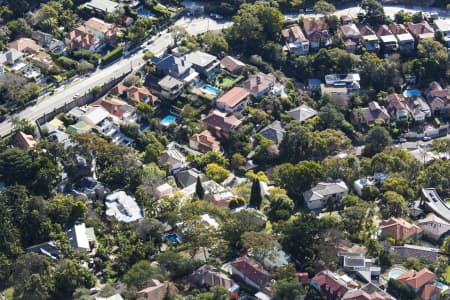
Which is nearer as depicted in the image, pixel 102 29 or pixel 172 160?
pixel 172 160

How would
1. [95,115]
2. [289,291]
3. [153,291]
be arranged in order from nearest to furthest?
[289,291], [153,291], [95,115]

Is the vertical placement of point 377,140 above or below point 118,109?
above

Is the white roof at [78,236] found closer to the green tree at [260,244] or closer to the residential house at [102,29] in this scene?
the green tree at [260,244]

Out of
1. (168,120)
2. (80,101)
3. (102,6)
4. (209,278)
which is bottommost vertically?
(168,120)

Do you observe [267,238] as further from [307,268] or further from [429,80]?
[429,80]

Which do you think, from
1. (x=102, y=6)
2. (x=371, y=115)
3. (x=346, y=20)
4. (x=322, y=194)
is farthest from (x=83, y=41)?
(x=322, y=194)

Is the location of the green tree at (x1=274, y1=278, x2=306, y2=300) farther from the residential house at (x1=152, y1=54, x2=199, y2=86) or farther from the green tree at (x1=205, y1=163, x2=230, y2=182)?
the residential house at (x1=152, y1=54, x2=199, y2=86)

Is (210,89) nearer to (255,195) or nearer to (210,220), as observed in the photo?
(255,195)

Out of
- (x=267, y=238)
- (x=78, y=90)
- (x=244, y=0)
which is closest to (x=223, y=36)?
(x=244, y=0)
